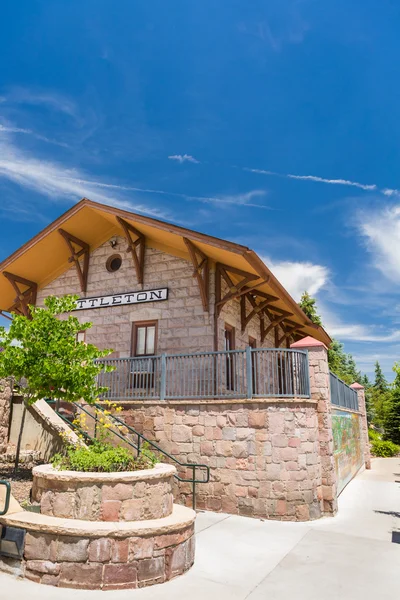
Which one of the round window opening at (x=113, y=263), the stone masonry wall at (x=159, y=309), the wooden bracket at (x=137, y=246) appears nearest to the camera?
the stone masonry wall at (x=159, y=309)

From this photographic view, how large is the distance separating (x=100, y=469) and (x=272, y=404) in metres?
3.89

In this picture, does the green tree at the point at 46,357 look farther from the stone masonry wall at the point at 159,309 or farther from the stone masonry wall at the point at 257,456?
the stone masonry wall at the point at 159,309

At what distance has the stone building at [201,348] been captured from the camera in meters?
8.38

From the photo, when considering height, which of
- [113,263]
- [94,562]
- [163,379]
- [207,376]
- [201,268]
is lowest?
[94,562]

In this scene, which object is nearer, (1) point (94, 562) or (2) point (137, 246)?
(1) point (94, 562)

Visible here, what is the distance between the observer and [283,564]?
561 cm

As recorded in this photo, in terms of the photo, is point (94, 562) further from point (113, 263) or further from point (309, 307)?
point (309, 307)

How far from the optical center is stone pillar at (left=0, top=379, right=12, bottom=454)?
8861mm

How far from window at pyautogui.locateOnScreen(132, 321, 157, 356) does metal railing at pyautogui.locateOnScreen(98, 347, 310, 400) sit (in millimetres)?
874

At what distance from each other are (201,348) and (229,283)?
1.94m

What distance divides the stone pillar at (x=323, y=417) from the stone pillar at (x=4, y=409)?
637 centimetres

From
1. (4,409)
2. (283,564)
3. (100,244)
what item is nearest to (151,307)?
(100,244)

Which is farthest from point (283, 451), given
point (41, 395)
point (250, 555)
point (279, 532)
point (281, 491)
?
point (41, 395)

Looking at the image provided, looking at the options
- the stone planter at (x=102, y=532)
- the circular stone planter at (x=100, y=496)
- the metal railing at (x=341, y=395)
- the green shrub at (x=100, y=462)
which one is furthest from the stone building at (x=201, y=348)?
the circular stone planter at (x=100, y=496)
